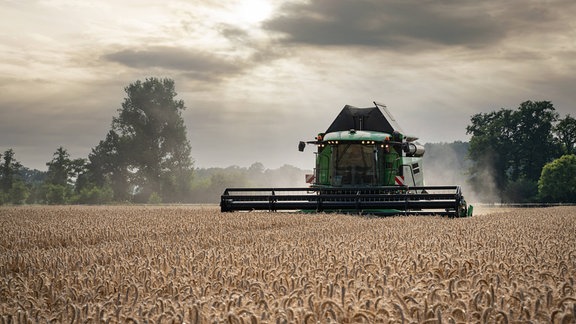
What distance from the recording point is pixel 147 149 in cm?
7044

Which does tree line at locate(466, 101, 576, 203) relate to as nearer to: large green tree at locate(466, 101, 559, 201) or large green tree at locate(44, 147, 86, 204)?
large green tree at locate(466, 101, 559, 201)

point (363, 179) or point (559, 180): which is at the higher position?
point (559, 180)

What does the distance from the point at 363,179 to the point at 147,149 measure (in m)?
52.8

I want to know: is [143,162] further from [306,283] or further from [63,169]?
[306,283]

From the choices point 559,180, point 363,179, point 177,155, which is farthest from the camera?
point 177,155

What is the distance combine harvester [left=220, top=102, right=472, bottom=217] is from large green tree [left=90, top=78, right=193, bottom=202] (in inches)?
1933

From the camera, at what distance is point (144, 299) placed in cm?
470

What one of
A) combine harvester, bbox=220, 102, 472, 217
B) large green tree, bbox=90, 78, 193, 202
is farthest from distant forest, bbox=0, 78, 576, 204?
combine harvester, bbox=220, 102, 472, 217

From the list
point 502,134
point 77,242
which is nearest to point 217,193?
point 502,134

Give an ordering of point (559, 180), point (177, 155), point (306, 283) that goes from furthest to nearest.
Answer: point (177, 155) < point (559, 180) < point (306, 283)

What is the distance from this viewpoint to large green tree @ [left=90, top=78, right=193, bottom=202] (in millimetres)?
69812

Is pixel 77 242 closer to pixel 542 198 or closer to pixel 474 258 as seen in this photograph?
pixel 474 258

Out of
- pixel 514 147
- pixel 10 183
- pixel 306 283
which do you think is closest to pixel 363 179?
pixel 306 283

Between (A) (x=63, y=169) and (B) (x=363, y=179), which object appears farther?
(A) (x=63, y=169)
